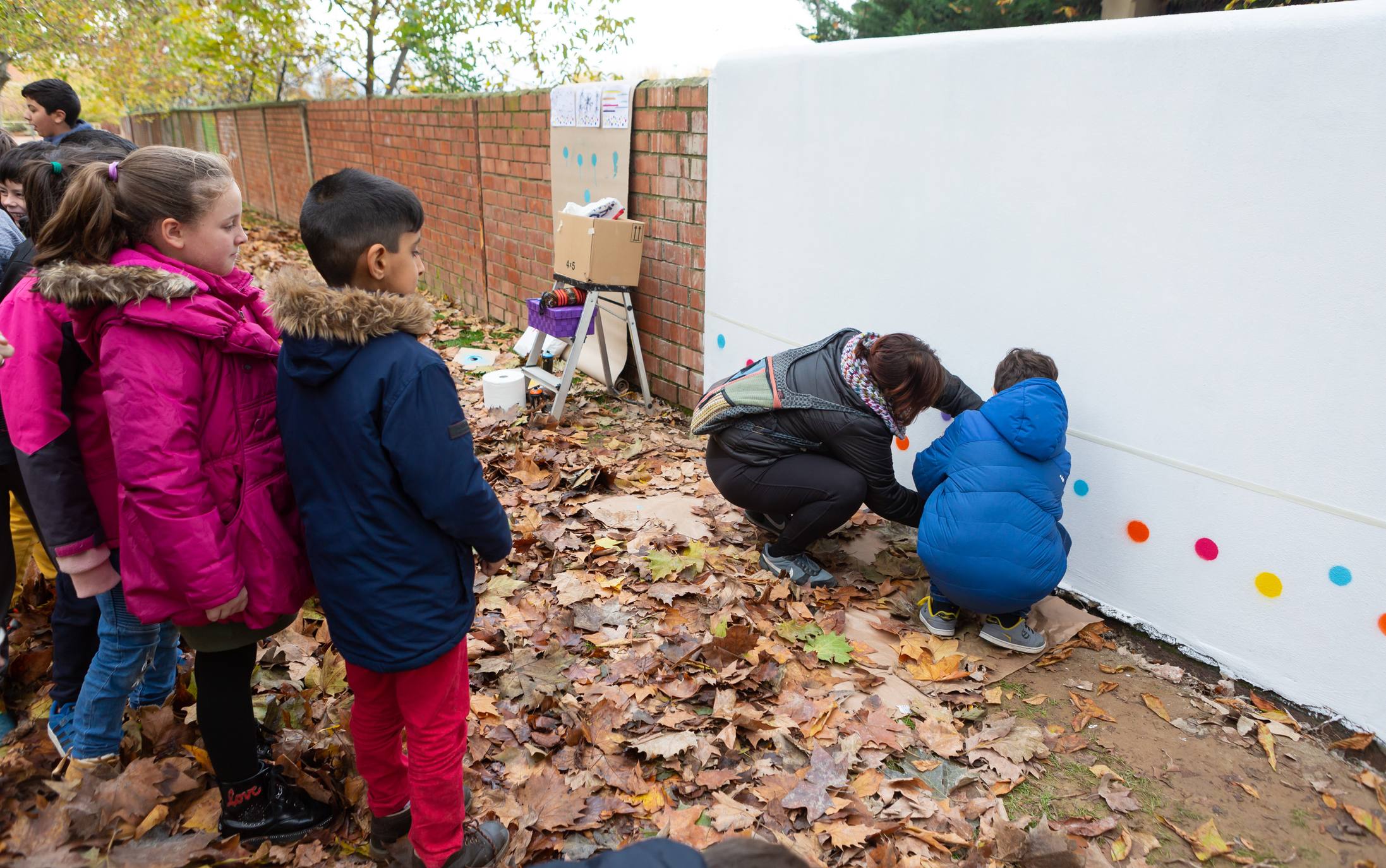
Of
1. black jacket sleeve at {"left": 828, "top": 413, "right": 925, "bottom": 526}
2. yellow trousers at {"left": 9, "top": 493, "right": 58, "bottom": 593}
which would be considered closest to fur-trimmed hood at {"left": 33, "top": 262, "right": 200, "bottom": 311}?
yellow trousers at {"left": 9, "top": 493, "right": 58, "bottom": 593}

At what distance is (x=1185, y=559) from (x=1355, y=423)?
2.60ft

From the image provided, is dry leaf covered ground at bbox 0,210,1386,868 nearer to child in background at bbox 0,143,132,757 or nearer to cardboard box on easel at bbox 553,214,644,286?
child in background at bbox 0,143,132,757

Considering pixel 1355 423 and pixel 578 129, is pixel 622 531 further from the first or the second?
pixel 578 129

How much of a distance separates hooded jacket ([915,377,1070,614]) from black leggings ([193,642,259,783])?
2418 millimetres

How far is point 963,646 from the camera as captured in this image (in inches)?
133

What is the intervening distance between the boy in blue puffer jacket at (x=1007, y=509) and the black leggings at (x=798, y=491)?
40cm

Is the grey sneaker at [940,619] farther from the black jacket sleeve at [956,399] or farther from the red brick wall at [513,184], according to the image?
the red brick wall at [513,184]

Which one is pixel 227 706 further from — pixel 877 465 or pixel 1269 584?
pixel 1269 584

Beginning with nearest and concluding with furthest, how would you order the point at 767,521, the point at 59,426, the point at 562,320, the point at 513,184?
the point at 59,426, the point at 767,521, the point at 562,320, the point at 513,184

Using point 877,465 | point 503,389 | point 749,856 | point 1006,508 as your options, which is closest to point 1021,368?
point 1006,508

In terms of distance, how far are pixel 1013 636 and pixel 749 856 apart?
2.57 metres

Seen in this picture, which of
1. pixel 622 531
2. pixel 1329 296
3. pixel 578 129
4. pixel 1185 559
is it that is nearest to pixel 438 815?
pixel 622 531

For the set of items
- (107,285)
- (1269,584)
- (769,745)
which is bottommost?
(769,745)

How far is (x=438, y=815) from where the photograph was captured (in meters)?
2.14
